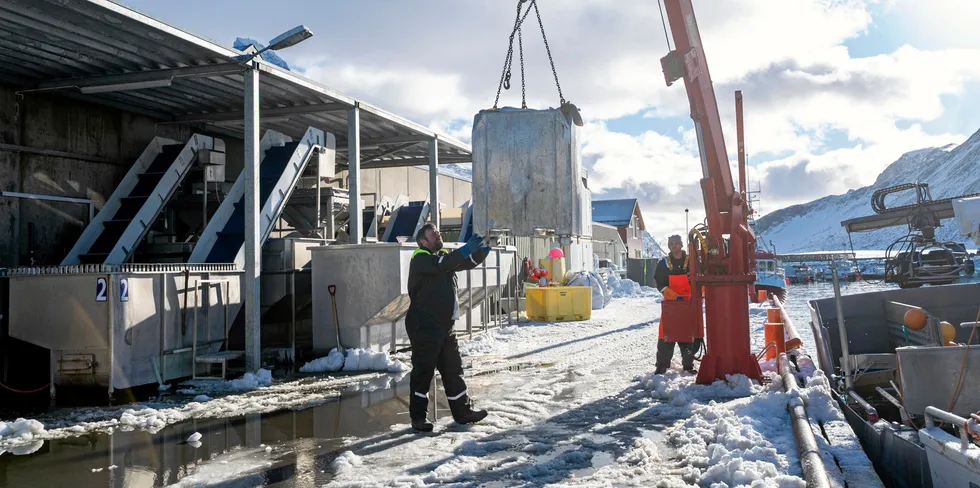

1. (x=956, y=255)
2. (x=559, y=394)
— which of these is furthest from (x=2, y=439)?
(x=956, y=255)

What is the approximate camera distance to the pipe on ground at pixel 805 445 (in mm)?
4332

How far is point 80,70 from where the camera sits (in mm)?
12156

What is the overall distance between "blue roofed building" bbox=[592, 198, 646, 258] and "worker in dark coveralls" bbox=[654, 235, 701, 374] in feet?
171

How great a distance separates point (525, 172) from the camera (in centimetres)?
928

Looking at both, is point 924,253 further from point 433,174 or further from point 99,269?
point 99,269

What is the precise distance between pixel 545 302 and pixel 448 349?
1270cm

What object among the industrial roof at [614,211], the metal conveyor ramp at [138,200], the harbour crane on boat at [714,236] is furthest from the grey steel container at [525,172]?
the industrial roof at [614,211]

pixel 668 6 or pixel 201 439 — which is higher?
pixel 668 6

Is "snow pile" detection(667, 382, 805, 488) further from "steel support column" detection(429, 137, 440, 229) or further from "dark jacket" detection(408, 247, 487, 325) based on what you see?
"steel support column" detection(429, 137, 440, 229)

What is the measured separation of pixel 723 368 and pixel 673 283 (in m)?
1.34

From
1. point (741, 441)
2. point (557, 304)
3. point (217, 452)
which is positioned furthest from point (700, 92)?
point (557, 304)

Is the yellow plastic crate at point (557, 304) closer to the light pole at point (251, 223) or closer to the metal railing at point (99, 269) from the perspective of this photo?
the light pole at point (251, 223)

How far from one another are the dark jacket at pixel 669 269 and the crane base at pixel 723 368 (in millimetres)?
1289

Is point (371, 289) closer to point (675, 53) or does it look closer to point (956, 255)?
point (675, 53)
